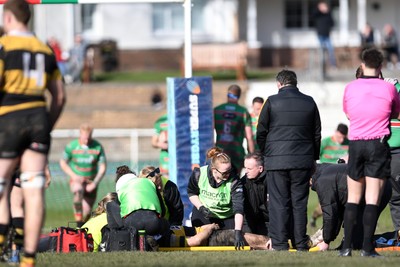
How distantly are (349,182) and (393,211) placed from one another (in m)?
2.59

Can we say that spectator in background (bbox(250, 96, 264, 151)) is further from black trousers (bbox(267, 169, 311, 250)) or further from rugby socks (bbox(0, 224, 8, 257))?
rugby socks (bbox(0, 224, 8, 257))

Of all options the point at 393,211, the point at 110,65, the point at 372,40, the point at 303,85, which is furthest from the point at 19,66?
the point at 110,65

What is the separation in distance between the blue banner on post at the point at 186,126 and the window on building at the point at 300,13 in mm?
27687

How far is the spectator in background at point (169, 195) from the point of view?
1301 cm

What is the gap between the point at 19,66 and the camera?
8672 millimetres

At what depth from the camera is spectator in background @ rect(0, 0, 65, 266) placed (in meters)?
8.60

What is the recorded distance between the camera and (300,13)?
42531mm

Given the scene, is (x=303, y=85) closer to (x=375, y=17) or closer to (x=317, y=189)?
(x=375, y=17)

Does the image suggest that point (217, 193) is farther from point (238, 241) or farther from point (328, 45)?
point (328, 45)

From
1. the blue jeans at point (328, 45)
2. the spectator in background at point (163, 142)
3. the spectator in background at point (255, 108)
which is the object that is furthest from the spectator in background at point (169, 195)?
the blue jeans at point (328, 45)

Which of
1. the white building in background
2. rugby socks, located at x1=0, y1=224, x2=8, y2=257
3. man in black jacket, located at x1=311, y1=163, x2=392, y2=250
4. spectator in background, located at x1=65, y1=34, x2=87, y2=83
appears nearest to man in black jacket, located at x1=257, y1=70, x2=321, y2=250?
man in black jacket, located at x1=311, y1=163, x2=392, y2=250

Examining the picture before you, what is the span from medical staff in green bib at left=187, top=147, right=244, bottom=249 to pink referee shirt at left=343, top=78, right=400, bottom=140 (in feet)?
8.96

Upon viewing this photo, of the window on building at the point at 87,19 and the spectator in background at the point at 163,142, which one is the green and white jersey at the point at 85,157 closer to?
the spectator in background at the point at 163,142

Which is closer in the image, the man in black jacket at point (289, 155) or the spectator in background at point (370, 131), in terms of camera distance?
the spectator in background at point (370, 131)
